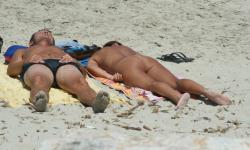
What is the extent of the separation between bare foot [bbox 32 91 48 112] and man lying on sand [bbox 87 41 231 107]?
1237 millimetres

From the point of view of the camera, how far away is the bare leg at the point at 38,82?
15.6ft

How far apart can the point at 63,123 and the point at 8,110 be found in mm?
631

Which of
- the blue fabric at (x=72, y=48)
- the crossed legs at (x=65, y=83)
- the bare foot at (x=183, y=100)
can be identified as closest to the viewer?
the crossed legs at (x=65, y=83)

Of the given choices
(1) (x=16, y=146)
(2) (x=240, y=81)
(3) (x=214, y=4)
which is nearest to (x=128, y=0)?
(3) (x=214, y=4)

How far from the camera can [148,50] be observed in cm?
780

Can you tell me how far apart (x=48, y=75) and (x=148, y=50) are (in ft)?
8.90

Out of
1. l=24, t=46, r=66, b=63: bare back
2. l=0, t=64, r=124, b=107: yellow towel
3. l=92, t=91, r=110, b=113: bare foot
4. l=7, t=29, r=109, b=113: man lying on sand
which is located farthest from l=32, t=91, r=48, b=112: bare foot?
l=24, t=46, r=66, b=63: bare back

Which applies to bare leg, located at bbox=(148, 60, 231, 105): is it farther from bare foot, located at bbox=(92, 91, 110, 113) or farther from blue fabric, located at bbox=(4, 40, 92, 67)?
bare foot, located at bbox=(92, 91, 110, 113)

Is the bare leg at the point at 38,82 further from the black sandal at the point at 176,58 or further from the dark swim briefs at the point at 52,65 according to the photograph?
the black sandal at the point at 176,58

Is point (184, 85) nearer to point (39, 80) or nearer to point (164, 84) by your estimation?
point (164, 84)

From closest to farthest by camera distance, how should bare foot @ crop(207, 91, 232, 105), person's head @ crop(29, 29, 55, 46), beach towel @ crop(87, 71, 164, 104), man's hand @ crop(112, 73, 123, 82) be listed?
1. bare foot @ crop(207, 91, 232, 105)
2. beach towel @ crop(87, 71, 164, 104)
3. man's hand @ crop(112, 73, 123, 82)
4. person's head @ crop(29, 29, 55, 46)

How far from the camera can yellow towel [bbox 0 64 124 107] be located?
202 inches

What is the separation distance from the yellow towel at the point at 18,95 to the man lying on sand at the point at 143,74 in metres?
0.37

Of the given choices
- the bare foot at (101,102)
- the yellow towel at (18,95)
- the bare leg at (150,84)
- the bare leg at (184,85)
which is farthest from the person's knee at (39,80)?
the bare leg at (184,85)
